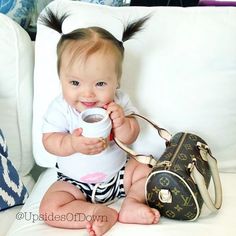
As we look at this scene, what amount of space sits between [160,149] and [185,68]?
0.75 feet

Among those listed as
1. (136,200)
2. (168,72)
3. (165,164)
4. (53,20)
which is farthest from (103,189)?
(53,20)

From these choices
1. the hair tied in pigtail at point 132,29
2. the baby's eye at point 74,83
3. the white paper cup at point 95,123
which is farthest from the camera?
the hair tied in pigtail at point 132,29

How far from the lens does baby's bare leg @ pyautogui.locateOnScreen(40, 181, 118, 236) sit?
42.2 inches

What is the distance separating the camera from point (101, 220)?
1074 millimetres

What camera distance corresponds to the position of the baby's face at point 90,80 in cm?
110

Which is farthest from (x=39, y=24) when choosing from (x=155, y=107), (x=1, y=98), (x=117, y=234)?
(x=117, y=234)

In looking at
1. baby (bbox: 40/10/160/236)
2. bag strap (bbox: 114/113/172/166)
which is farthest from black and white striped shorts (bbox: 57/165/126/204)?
bag strap (bbox: 114/113/172/166)

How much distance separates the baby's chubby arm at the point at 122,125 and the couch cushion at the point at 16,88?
1.07 feet

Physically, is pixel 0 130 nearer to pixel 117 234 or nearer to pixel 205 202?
pixel 117 234

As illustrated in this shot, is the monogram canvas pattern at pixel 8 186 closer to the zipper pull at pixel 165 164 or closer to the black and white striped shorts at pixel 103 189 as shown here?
the black and white striped shorts at pixel 103 189

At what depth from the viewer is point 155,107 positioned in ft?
4.20

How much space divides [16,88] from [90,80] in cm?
32

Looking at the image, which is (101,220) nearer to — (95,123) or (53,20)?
(95,123)

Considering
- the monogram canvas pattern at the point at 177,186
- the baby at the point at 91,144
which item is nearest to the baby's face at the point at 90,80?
the baby at the point at 91,144
